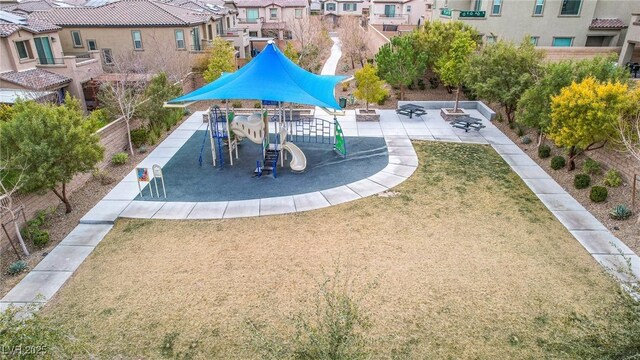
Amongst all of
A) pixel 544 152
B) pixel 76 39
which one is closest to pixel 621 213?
pixel 544 152

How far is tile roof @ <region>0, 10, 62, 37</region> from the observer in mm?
22688

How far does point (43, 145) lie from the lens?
1127cm

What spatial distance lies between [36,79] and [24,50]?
11.0ft

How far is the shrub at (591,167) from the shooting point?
590 inches

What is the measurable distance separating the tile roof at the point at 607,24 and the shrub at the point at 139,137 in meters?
32.3

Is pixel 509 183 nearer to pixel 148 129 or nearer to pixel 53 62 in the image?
pixel 148 129

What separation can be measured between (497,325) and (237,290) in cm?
608

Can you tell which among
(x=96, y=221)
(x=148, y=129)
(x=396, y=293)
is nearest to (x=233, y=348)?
(x=396, y=293)

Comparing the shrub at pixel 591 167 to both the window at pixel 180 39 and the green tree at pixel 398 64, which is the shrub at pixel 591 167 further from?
the window at pixel 180 39

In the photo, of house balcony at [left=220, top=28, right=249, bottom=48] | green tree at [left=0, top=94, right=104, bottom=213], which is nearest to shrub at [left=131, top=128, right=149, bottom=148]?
green tree at [left=0, top=94, right=104, bottom=213]

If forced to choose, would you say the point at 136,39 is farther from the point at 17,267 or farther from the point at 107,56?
the point at 17,267

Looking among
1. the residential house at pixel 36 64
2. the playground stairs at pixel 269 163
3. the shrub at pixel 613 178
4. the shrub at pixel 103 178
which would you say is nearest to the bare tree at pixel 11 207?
the shrub at pixel 103 178

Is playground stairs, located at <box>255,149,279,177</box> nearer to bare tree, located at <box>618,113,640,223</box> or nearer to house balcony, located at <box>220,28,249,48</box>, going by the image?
bare tree, located at <box>618,113,640,223</box>

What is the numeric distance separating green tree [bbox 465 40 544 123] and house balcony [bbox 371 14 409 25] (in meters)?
42.3
